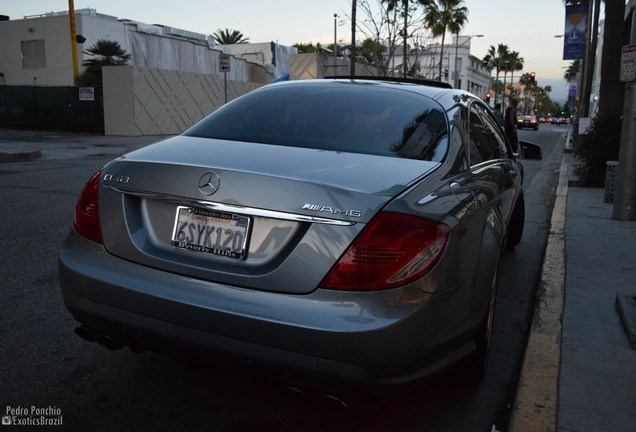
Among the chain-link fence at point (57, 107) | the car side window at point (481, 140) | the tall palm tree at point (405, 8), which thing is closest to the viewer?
the car side window at point (481, 140)

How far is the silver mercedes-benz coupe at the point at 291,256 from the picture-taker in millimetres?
2129

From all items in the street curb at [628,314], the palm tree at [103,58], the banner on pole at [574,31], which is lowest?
the street curb at [628,314]

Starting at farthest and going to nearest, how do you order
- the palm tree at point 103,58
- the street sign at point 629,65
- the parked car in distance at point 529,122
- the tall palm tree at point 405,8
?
the parked car in distance at point 529,122, the tall palm tree at point 405,8, the palm tree at point 103,58, the street sign at point 629,65

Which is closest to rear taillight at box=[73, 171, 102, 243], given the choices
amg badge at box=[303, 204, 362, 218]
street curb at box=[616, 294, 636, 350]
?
amg badge at box=[303, 204, 362, 218]

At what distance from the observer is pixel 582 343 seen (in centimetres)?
349

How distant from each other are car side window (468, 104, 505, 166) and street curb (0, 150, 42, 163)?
41.0 feet

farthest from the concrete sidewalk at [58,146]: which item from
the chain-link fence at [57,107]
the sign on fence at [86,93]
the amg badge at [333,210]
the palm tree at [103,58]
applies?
the amg badge at [333,210]

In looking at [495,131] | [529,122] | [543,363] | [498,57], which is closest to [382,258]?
[543,363]

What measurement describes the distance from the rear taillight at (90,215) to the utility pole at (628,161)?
6131mm

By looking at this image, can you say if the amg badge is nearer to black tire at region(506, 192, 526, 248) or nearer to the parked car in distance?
black tire at region(506, 192, 526, 248)

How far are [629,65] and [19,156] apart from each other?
12989 mm

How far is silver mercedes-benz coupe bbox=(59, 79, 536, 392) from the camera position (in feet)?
6.98

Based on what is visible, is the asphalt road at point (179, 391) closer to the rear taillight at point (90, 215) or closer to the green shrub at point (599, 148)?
the rear taillight at point (90, 215)

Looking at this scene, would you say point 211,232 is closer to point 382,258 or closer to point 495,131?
point 382,258
